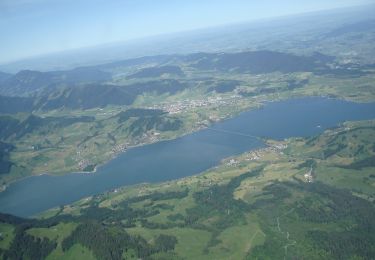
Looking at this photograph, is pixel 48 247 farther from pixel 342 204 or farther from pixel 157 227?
pixel 342 204

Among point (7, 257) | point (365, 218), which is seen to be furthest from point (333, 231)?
point (7, 257)

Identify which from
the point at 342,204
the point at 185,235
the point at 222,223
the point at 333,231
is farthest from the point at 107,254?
the point at 342,204

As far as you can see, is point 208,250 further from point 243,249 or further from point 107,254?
point 107,254

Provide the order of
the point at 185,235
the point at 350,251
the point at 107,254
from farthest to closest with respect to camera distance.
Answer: the point at 185,235
the point at 107,254
the point at 350,251

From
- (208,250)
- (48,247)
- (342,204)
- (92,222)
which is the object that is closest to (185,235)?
(208,250)

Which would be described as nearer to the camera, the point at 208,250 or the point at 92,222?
the point at 208,250

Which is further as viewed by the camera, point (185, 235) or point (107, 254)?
point (185, 235)

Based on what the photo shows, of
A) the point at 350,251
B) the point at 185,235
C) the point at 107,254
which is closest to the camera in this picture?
the point at 350,251

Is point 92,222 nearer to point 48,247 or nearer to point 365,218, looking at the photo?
point 48,247
